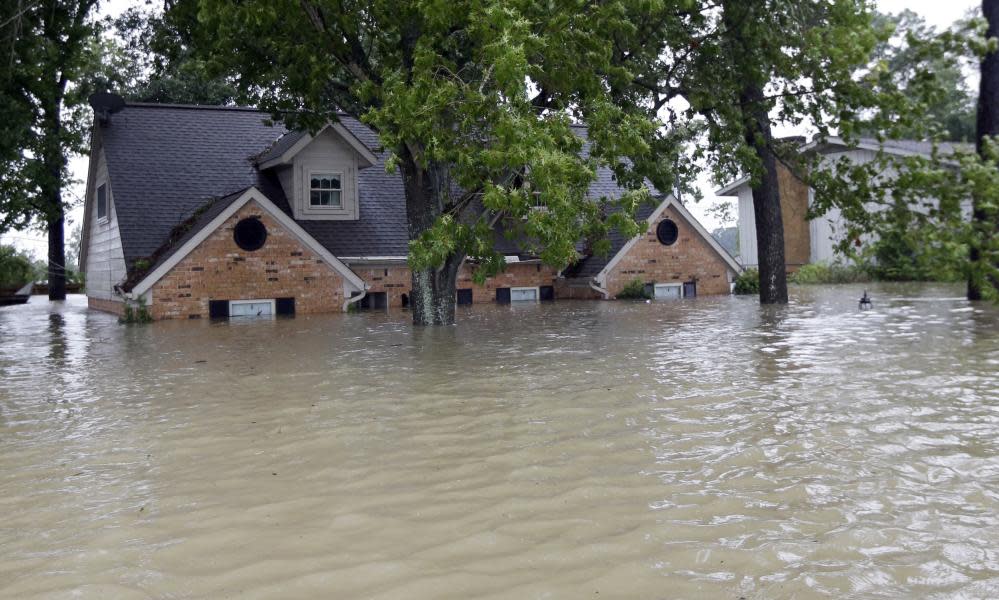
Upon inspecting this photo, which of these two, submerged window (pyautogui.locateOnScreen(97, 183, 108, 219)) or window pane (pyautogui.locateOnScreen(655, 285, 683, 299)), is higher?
submerged window (pyautogui.locateOnScreen(97, 183, 108, 219))

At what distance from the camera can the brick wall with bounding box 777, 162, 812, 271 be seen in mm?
37344

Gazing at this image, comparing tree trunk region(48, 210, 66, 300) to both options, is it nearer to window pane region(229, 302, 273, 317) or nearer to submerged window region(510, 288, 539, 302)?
window pane region(229, 302, 273, 317)

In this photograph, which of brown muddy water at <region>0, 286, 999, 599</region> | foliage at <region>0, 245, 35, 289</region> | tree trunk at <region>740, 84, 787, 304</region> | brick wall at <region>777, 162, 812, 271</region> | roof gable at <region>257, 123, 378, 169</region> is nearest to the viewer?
brown muddy water at <region>0, 286, 999, 599</region>

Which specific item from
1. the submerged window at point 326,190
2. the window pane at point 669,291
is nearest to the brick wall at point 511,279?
the window pane at point 669,291

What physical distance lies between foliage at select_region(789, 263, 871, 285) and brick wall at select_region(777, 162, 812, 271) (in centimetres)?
247

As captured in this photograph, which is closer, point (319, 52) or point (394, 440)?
point (394, 440)

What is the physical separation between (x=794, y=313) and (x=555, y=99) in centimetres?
714

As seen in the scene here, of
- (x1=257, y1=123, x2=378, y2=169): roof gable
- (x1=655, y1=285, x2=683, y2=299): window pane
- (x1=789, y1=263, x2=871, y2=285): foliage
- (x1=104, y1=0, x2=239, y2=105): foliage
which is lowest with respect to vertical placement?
(x1=655, y1=285, x2=683, y2=299): window pane

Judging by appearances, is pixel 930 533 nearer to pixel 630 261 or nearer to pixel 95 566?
pixel 95 566

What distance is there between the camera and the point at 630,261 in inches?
1109

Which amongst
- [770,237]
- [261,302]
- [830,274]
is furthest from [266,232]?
[830,274]

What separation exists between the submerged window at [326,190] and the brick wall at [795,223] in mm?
21089

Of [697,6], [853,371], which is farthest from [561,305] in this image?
[853,371]

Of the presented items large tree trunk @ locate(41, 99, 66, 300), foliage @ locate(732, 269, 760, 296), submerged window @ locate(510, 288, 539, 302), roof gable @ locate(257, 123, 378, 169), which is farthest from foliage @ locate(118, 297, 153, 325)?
foliage @ locate(732, 269, 760, 296)
